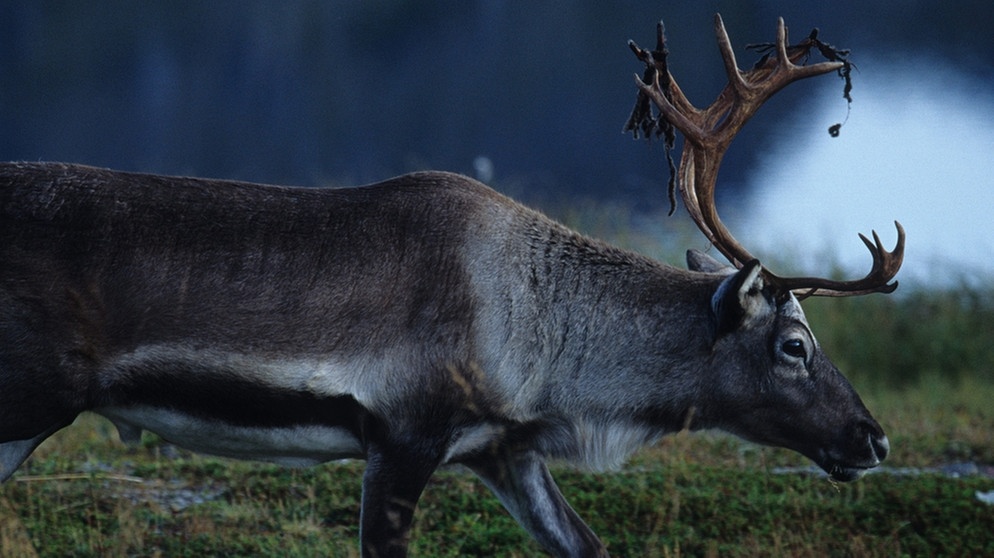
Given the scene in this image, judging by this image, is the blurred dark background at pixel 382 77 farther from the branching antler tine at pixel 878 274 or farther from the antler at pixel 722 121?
the branching antler tine at pixel 878 274

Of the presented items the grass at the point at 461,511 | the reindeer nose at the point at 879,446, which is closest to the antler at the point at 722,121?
the reindeer nose at the point at 879,446

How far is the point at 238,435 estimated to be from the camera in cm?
514

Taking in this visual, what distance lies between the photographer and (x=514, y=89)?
85.8ft

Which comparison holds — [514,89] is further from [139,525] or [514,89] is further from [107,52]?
[139,525]

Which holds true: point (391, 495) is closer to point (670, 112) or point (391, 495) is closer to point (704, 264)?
point (704, 264)

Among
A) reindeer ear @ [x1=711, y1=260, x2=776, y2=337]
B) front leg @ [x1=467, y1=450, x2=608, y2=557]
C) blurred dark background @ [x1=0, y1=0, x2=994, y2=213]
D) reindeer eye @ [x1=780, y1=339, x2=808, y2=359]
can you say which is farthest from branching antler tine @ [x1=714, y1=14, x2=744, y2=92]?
blurred dark background @ [x1=0, y1=0, x2=994, y2=213]

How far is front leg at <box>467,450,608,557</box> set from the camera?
5.45 metres

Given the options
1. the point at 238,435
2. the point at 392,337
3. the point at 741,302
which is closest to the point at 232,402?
the point at 238,435

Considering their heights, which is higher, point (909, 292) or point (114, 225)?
point (909, 292)

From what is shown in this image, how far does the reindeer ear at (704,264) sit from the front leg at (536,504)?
1.22m

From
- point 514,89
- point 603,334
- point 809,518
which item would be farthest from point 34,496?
point 514,89

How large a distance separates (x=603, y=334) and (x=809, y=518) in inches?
71.9

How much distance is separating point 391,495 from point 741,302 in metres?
1.56

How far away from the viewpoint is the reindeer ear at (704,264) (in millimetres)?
6078
